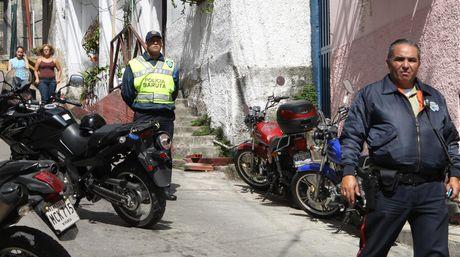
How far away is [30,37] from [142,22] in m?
9.08

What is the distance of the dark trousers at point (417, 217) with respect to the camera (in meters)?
3.47

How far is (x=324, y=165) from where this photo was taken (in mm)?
6449

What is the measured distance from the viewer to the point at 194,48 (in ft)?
36.8

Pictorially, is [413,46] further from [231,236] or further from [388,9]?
[388,9]

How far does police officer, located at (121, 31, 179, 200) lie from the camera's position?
21.3 feet

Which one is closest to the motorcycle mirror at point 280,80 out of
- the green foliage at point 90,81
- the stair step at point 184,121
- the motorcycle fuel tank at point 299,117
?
the stair step at point 184,121

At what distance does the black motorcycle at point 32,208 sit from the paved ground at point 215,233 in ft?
4.92

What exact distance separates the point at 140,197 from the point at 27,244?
2361 millimetres

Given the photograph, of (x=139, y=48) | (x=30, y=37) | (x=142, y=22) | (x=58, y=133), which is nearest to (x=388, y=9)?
(x=58, y=133)

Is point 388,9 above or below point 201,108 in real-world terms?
above

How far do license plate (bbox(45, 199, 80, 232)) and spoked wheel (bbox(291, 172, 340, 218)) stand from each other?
350 centimetres

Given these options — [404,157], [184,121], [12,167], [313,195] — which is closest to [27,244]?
[12,167]

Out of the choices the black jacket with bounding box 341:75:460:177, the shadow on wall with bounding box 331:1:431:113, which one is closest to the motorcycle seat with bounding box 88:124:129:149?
the black jacket with bounding box 341:75:460:177

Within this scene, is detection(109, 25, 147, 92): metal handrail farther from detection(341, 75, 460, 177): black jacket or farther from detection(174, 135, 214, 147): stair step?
detection(341, 75, 460, 177): black jacket
